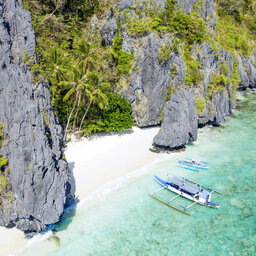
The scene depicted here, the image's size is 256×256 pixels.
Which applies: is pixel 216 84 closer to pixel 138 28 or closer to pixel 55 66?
pixel 138 28

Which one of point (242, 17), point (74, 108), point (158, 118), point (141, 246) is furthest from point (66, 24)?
point (242, 17)

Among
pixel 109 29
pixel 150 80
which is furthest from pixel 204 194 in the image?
pixel 109 29

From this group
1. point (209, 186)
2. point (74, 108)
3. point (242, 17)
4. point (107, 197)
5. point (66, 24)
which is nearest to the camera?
point (107, 197)

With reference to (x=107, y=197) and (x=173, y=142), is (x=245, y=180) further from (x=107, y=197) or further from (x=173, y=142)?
(x=107, y=197)

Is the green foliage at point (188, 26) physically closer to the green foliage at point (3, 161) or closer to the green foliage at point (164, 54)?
the green foliage at point (164, 54)

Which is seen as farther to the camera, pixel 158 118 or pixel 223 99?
pixel 223 99

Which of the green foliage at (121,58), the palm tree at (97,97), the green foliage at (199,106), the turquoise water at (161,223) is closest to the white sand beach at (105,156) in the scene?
the turquoise water at (161,223)

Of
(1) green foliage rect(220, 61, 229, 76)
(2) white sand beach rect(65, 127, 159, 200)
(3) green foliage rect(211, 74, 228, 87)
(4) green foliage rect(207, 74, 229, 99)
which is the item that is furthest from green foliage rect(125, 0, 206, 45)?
(2) white sand beach rect(65, 127, 159, 200)
